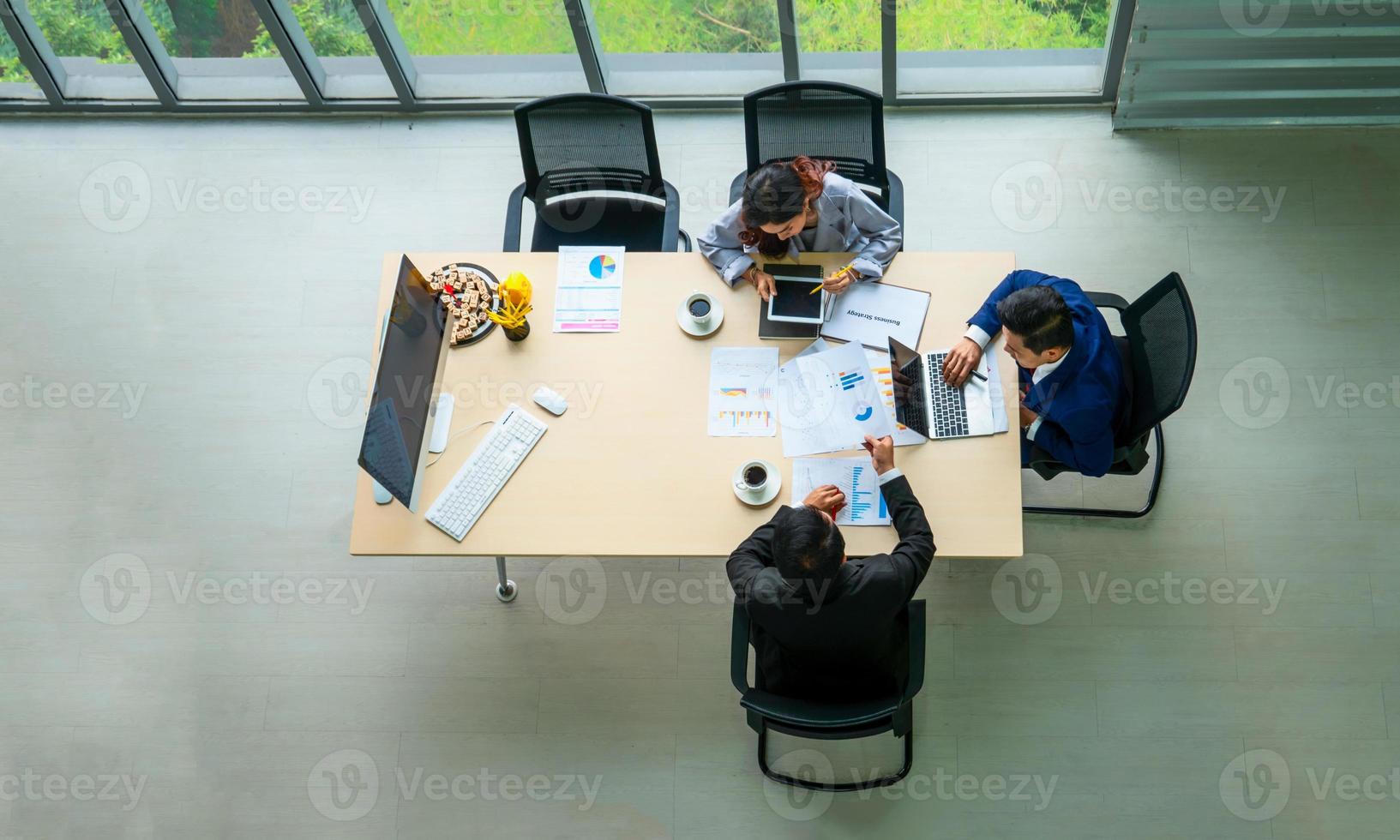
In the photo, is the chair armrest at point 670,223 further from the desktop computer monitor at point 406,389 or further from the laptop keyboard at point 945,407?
the laptop keyboard at point 945,407

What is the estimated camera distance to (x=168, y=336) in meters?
4.48

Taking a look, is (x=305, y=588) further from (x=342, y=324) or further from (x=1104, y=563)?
(x=1104, y=563)

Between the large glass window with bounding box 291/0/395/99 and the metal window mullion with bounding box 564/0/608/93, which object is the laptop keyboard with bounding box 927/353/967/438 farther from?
the large glass window with bounding box 291/0/395/99

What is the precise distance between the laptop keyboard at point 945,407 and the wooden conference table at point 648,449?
0.04 metres

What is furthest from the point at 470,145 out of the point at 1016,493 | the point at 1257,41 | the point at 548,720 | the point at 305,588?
the point at 1257,41

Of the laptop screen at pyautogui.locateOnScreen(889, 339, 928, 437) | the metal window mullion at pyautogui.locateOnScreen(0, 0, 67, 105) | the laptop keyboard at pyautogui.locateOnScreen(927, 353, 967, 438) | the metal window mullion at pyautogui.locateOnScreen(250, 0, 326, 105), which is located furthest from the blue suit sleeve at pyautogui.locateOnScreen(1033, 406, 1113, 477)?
the metal window mullion at pyautogui.locateOnScreen(0, 0, 67, 105)

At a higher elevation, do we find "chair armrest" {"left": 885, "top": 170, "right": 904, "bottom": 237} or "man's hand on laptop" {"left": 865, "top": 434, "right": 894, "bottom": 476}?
"chair armrest" {"left": 885, "top": 170, "right": 904, "bottom": 237}

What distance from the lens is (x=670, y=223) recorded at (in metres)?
3.73

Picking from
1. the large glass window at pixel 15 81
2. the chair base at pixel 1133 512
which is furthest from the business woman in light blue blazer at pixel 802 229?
the large glass window at pixel 15 81

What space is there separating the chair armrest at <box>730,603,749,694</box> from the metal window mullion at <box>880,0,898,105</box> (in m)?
2.25

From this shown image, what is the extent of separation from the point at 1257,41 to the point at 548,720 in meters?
3.82

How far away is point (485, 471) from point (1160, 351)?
2.06m

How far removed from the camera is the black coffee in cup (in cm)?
307

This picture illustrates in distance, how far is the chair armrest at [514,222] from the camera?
3.70 meters
